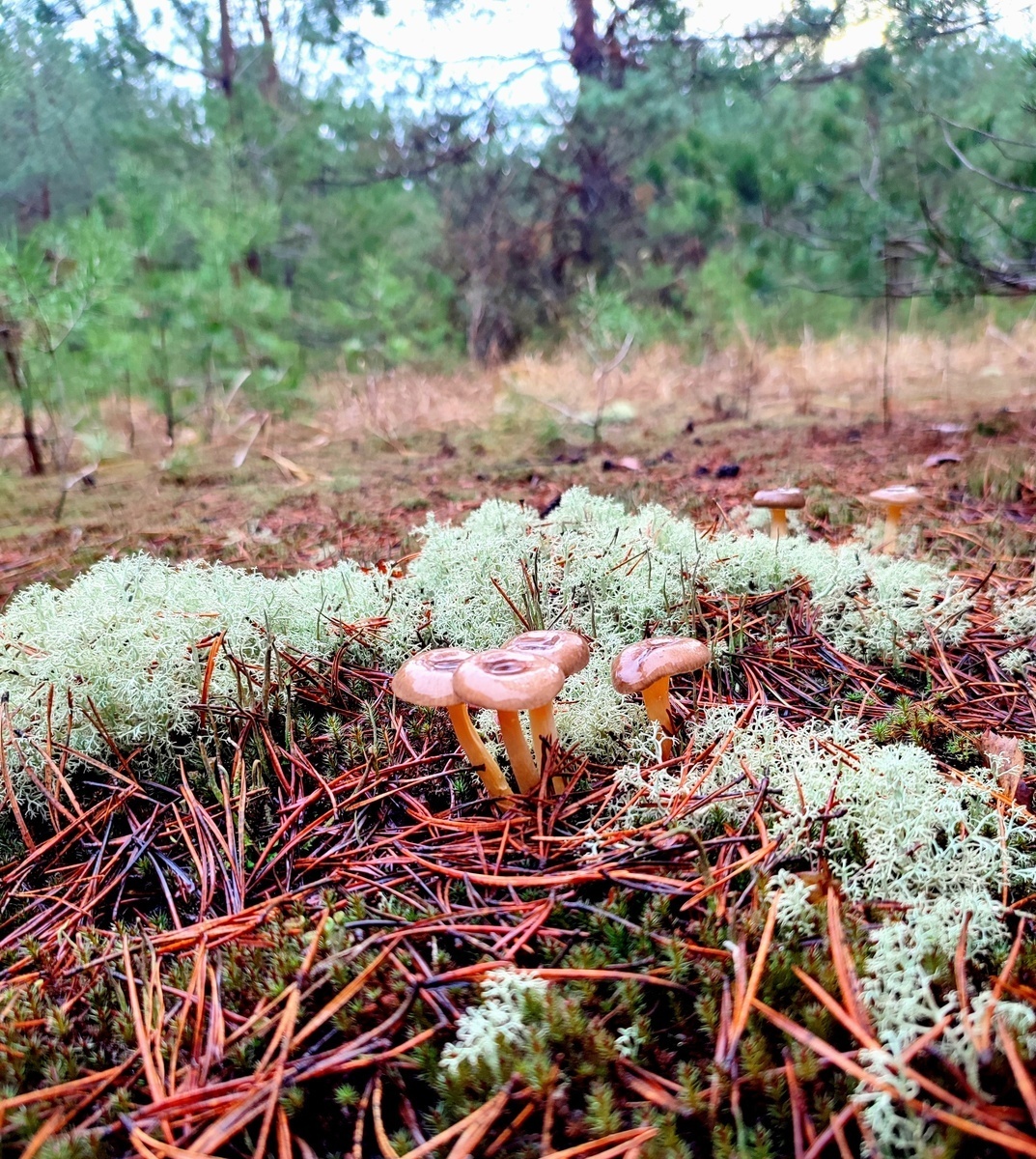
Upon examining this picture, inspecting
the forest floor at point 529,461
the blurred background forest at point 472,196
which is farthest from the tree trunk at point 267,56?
the forest floor at point 529,461

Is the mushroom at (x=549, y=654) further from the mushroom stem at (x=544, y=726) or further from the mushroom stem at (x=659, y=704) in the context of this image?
the mushroom stem at (x=659, y=704)

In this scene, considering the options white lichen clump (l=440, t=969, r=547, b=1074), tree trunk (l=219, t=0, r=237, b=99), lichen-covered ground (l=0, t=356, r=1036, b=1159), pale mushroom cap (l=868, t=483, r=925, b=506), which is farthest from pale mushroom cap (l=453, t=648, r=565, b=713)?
tree trunk (l=219, t=0, r=237, b=99)

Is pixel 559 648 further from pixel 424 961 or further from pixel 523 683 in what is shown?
pixel 424 961

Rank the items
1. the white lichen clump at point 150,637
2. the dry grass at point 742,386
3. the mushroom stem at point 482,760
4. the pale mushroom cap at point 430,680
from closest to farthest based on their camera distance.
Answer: the pale mushroom cap at point 430,680 → the mushroom stem at point 482,760 → the white lichen clump at point 150,637 → the dry grass at point 742,386

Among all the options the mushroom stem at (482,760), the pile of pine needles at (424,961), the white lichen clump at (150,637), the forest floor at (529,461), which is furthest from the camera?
the forest floor at (529,461)

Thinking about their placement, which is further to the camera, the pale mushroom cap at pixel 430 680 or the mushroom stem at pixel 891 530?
the mushroom stem at pixel 891 530

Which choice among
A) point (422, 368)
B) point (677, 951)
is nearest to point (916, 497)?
point (677, 951)

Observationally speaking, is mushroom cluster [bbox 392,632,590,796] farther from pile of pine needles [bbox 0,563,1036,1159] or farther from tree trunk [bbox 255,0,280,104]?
tree trunk [bbox 255,0,280,104]
